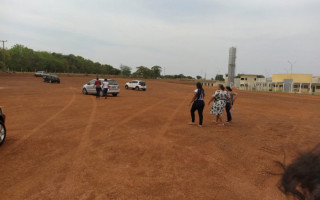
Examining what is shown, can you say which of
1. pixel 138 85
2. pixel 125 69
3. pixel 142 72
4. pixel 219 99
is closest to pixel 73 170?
pixel 219 99

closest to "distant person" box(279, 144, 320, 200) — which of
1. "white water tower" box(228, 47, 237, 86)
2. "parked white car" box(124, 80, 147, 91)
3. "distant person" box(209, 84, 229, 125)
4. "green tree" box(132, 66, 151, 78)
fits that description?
"distant person" box(209, 84, 229, 125)

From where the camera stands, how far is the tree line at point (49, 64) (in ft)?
228

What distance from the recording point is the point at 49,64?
3155 inches

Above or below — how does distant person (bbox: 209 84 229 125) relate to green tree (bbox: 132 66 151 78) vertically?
below

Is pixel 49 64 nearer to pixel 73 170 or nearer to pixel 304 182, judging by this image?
pixel 73 170

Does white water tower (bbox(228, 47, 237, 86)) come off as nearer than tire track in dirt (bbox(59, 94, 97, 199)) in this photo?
No

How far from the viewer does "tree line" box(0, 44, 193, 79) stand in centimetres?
6938

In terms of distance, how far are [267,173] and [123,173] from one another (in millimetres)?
2851

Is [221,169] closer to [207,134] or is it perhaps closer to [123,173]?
[123,173]

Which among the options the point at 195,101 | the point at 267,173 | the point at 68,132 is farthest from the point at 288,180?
the point at 68,132

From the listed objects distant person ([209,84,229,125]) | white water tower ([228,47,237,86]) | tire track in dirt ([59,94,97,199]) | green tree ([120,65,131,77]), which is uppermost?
green tree ([120,65,131,77])

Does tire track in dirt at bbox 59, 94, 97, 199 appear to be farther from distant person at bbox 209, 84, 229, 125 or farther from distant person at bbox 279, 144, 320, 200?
distant person at bbox 209, 84, 229, 125

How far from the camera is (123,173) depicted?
402 cm

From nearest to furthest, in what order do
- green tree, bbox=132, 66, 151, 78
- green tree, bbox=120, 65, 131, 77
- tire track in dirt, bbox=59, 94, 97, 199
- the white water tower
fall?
tire track in dirt, bbox=59, 94, 97, 199 < the white water tower < green tree, bbox=132, 66, 151, 78 < green tree, bbox=120, 65, 131, 77
